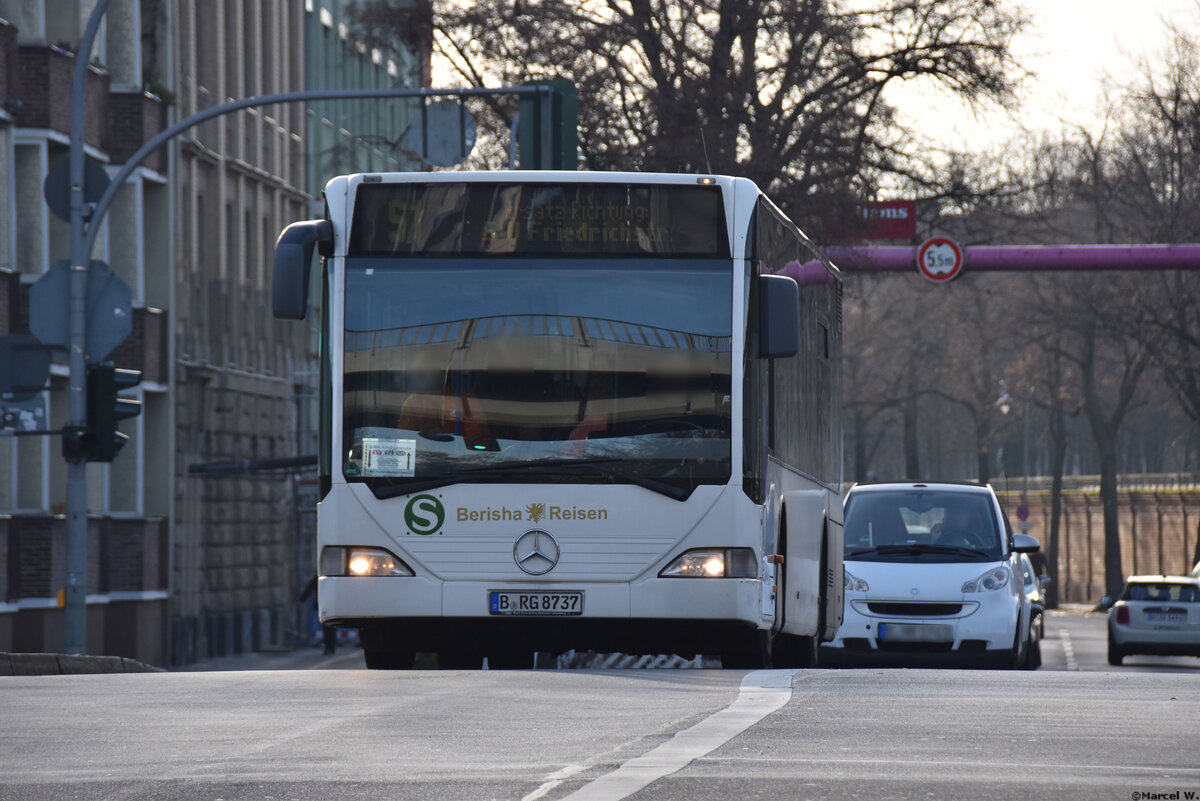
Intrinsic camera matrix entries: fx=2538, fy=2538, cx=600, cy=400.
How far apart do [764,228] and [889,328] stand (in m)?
70.1

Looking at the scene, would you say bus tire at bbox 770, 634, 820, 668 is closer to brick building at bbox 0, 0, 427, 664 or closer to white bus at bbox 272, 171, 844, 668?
white bus at bbox 272, 171, 844, 668

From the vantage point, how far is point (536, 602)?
14.2 m

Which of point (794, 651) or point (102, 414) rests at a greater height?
point (102, 414)

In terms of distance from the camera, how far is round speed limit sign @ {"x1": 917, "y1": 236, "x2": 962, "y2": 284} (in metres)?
37.5

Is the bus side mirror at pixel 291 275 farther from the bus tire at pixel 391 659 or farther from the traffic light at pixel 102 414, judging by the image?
the traffic light at pixel 102 414

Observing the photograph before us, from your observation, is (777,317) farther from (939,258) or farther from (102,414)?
(939,258)

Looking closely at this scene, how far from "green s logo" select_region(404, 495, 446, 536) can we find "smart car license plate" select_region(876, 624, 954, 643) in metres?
8.34

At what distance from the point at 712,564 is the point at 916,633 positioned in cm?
Result: 785

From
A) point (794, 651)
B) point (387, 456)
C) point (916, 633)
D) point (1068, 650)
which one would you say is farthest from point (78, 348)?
point (1068, 650)


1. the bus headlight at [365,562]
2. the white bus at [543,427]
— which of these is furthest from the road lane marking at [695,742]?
the bus headlight at [365,562]

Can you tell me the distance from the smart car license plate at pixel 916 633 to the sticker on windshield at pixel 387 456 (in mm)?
8479

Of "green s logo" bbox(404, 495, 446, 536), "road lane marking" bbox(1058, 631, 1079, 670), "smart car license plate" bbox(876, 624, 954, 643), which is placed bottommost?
"road lane marking" bbox(1058, 631, 1079, 670)

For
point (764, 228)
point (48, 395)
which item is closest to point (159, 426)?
point (48, 395)

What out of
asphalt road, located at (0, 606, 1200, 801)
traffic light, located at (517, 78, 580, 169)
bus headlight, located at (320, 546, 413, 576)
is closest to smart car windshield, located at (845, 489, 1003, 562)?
traffic light, located at (517, 78, 580, 169)
